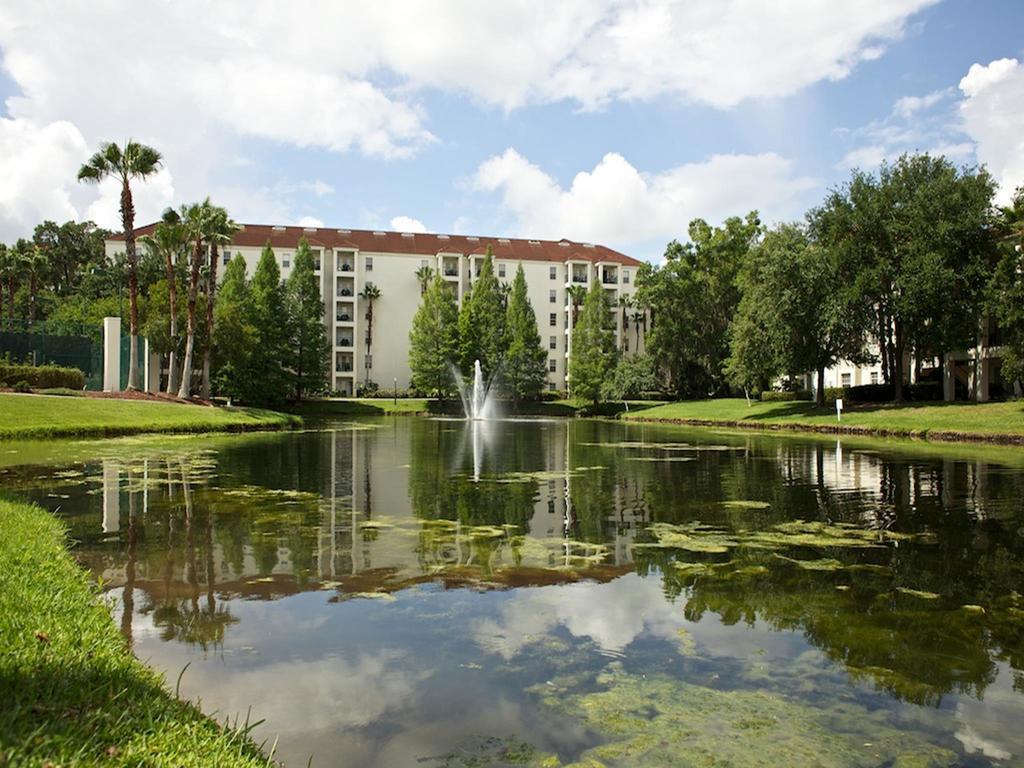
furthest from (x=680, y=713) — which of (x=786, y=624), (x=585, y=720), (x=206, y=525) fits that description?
(x=206, y=525)

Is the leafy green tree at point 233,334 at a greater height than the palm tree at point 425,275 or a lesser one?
lesser

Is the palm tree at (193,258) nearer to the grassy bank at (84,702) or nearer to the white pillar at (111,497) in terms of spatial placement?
the white pillar at (111,497)

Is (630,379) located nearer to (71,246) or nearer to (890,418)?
(890,418)

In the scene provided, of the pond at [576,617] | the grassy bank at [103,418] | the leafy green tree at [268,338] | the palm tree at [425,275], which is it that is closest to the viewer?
the pond at [576,617]

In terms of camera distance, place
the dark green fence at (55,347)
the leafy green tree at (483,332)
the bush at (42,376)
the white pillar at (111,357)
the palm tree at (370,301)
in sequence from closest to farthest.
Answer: the bush at (42,376)
the dark green fence at (55,347)
the white pillar at (111,357)
the leafy green tree at (483,332)
the palm tree at (370,301)

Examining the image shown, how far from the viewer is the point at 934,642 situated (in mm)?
5609

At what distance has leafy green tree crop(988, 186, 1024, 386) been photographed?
33.8 meters

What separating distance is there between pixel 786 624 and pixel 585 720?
8.26 feet

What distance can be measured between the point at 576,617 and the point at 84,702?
3.73 metres

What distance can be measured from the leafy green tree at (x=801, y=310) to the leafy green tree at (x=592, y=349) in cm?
2239

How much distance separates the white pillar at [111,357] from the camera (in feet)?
120

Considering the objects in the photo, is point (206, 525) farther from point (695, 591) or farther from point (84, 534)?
point (695, 591)

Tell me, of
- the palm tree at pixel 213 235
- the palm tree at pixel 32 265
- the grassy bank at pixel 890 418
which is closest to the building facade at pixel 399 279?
the palm tree at pixel 32 265

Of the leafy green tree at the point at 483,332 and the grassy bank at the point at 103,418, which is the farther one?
the leafy green tree at the point at 483,332
